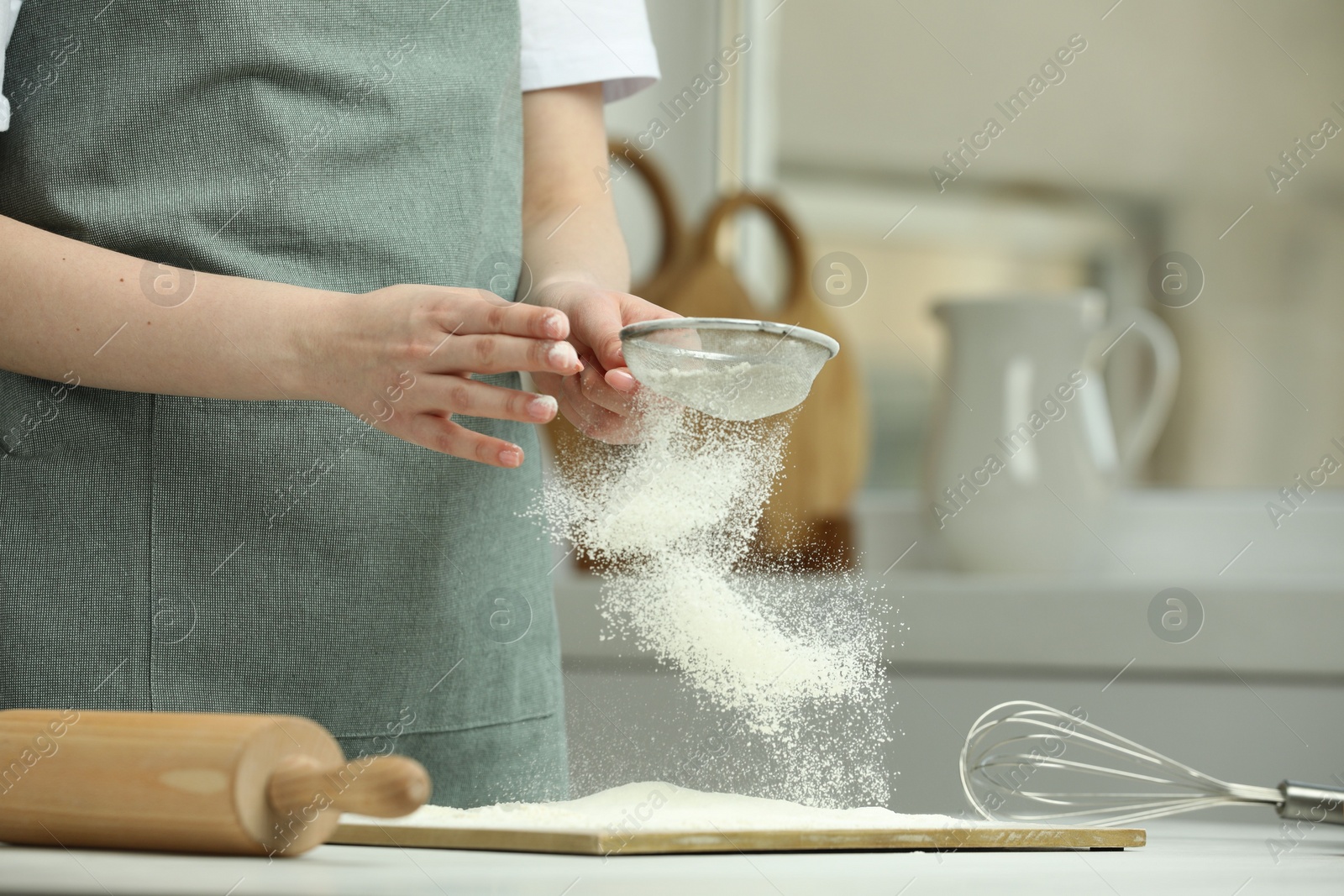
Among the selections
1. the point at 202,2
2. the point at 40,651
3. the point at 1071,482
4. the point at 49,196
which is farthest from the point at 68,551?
the point at 1071,482

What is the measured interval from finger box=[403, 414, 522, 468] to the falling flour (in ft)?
0.33

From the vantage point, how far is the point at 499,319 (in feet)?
1.80

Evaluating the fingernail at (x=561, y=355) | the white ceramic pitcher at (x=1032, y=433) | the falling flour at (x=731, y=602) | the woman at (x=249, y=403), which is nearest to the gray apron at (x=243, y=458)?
the woman at (x=249, y=403)

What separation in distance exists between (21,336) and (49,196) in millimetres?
99

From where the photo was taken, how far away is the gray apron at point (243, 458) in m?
0.67

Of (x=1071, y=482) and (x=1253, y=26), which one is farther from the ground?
(x=1253, y=26)

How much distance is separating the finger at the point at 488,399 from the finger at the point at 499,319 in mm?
29

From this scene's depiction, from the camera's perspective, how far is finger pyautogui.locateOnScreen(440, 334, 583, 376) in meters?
0.55

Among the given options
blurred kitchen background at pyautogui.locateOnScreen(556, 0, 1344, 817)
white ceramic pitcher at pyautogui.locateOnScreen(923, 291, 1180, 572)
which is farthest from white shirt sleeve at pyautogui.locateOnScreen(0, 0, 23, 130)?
white ceramic pitcher at pyautogui.locateOnScreen(923, 291, 1180, 572)

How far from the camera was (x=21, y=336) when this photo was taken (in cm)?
61

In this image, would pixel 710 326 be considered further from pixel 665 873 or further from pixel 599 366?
pixel 665 873

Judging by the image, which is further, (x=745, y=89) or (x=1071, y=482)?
(x=745, y=89)

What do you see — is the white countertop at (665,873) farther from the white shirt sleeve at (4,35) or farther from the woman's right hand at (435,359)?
the white shirt sleeve at (4,35)

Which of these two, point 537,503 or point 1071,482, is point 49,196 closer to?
point 537,503
